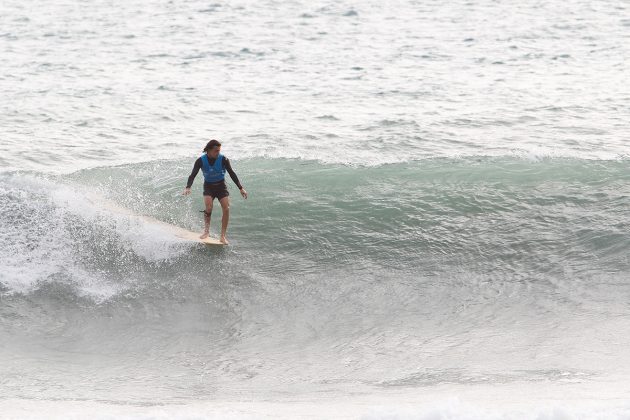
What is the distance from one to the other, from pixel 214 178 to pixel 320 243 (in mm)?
1900

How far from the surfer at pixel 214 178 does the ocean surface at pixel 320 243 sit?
0.56 metres

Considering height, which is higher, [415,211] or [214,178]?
[214,178]

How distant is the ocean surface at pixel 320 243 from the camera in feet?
27.6

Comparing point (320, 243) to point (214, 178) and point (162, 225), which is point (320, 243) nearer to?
point (214, 178)

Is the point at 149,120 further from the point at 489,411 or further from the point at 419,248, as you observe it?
the point at 489,411

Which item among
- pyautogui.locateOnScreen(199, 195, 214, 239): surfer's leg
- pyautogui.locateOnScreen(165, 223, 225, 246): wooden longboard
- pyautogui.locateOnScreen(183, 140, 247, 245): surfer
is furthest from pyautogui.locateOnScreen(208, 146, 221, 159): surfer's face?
pyautogui.locateOnScreen(165, 223, 225, 246): wooden longboard

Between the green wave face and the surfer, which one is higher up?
the surfer

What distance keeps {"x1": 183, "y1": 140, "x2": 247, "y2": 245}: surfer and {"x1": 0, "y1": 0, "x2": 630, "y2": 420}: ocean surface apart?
556mm

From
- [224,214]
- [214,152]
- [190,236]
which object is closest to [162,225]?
[190,236]

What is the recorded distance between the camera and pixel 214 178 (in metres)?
11.7

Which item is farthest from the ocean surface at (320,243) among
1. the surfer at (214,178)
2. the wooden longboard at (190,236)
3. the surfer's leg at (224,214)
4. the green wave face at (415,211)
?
the surfer at (214,178)

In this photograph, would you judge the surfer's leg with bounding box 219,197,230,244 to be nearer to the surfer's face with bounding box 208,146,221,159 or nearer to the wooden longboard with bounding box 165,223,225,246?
the wooden longboard with bounding box 165,223,225,246

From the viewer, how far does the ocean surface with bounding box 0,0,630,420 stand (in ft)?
A: 27.6

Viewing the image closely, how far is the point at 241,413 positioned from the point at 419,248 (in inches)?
210
